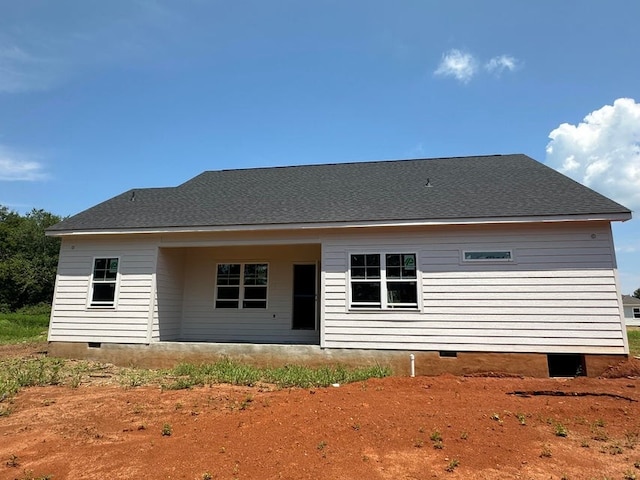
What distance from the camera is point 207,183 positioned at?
1398cm

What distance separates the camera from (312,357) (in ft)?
30.9

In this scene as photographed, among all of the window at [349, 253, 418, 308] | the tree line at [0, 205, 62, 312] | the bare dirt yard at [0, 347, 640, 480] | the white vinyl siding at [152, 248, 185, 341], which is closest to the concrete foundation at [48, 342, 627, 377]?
the white vinyl siding at [152, 248, 185, 341]

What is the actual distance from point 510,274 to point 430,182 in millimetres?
3716

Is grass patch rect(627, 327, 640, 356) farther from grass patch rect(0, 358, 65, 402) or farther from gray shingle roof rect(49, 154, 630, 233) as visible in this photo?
grass patch rect(0, 358, 65, 402)

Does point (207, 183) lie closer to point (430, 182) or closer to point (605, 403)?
point (430, 182)

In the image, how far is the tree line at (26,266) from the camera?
3084cm

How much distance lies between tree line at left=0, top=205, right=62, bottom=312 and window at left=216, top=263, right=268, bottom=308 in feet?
86.6

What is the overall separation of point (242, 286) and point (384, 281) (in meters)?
4.48

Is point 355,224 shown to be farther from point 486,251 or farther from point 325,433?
point 325,433

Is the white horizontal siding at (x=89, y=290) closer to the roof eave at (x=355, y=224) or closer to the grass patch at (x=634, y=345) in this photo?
the roof eave at (x=355, y=224)

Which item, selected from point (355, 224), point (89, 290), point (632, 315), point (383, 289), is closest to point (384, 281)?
point (383, 289)

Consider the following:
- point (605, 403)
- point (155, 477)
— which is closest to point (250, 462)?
point (155, 477)

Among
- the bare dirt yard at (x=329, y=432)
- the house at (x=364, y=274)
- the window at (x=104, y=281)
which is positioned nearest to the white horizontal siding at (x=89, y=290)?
the house at (x=364, y=274)

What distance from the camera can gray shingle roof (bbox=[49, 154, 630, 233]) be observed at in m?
9.33
